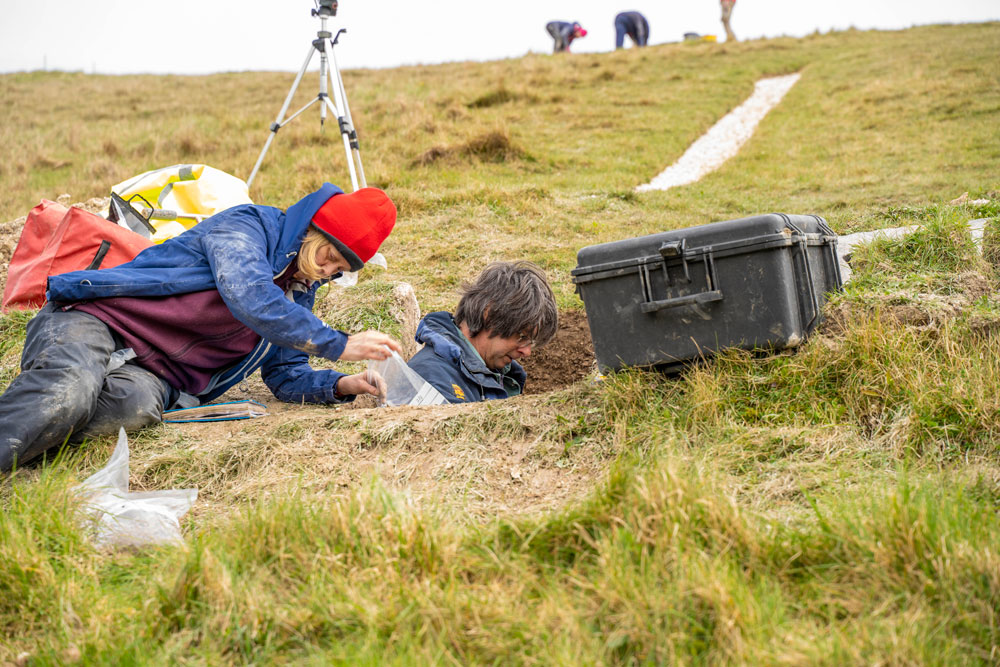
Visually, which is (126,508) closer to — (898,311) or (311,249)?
(311,249)

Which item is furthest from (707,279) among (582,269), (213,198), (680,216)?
(680,216)

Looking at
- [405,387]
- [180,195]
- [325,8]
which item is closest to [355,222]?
[405,387]

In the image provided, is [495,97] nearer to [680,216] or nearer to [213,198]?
→ [680,216]

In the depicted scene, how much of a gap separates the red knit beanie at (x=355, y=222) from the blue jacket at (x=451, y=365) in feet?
1.85

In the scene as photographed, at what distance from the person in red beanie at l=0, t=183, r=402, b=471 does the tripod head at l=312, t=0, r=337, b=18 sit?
4.13 m

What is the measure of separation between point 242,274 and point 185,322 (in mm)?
420

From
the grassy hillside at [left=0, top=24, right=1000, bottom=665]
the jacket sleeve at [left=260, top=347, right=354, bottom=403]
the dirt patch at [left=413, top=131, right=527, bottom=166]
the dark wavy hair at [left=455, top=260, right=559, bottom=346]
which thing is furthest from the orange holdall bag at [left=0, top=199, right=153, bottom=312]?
the dirt patch at [left=413, top=131, right=527, bottom=166]

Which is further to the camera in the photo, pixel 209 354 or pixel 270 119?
pixel 270 119

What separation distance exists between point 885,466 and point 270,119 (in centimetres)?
1307

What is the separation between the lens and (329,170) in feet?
31.3

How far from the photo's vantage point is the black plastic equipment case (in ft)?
8.77

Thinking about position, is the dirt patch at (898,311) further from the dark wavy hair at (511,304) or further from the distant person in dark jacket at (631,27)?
the distant person in dark jacket at (631,27)

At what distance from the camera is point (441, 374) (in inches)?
138

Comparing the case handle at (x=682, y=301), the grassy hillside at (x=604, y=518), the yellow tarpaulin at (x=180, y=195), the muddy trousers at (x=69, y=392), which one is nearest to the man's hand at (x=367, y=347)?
the grassy hillside at (x=604, y=518)
